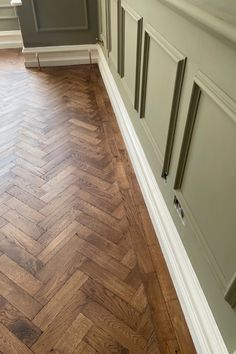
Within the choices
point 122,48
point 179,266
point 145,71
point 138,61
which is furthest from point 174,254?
point 122,48

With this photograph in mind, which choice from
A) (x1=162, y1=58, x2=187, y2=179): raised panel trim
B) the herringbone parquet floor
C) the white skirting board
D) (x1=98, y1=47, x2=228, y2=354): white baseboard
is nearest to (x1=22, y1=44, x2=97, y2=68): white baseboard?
the white skirting board

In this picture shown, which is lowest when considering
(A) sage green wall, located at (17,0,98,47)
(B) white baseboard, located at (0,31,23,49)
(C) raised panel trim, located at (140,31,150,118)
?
(B) white baseboard, located at (0,31,23,49)

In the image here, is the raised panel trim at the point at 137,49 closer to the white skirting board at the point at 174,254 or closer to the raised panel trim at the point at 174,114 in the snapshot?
the white skirting board at the point at 174,254

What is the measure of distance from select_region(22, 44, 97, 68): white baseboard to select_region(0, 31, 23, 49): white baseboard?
73 centimetres

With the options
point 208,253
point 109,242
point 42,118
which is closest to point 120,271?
point 109,242

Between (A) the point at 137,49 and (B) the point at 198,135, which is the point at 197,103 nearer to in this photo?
(B) the point at 198,135

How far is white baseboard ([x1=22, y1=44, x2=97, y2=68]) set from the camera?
117 inches

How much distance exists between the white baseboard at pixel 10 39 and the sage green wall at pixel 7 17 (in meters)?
A: 0.07

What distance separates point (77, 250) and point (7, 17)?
130 inches

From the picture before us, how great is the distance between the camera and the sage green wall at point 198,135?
0.71m

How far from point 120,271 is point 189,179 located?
0.54 m

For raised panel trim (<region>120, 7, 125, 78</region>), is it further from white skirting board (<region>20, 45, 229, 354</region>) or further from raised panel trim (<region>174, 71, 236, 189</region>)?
raised panel trim (<region>174, 71, 236, 189</region>)

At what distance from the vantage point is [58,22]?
2.82 m

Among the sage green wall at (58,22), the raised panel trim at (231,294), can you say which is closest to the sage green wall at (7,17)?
the sage green wall at (58,22)
